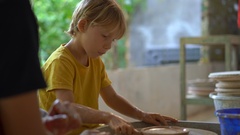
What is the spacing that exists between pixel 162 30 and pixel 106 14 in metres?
5.38

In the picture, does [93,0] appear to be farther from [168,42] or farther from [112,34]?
[168,42]

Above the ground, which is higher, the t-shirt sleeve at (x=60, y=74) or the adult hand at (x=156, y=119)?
the t-shirt sleeve at (x=60, y=74)

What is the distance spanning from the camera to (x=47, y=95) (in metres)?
1.74

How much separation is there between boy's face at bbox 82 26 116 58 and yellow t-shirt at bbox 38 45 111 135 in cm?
8

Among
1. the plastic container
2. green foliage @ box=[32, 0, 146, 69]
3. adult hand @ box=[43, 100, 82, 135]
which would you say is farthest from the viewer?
green foliage @ box=[32, 0, 146, 69]

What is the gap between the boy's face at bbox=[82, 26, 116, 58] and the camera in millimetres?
1742

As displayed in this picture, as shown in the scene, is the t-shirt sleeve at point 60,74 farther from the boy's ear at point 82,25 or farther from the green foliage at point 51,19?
the green foliage at point 51,19

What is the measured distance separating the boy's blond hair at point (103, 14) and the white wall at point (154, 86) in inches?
72.5

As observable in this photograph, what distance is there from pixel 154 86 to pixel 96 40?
3.21m

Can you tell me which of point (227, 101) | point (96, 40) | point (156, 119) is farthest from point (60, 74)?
point (227, 101)

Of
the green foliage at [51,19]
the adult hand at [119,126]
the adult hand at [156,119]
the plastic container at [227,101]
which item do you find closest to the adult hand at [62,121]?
the adult hand at [119,126]

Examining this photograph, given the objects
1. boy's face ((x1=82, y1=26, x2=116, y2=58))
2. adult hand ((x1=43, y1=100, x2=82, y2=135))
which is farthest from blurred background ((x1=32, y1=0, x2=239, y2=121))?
adult hand ((x1=43, y1=100, x2=82, y2=135))

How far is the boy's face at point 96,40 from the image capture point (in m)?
1.74

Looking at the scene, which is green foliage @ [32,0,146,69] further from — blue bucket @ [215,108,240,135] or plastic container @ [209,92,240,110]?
blue bucket @ [215,108,240,135]
